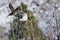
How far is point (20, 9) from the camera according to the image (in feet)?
6.88

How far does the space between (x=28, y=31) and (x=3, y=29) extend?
25cm

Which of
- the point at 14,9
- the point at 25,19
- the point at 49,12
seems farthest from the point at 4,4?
the point at 49,12

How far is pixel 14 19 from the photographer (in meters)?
2.06

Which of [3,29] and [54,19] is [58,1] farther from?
[3,29]

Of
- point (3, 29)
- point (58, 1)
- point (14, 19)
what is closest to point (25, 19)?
point (14, 19)

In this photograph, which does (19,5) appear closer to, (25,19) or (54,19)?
(25,19)

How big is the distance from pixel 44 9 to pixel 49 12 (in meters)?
0.06

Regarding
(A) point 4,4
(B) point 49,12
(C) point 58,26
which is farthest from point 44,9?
(A) point 4,4

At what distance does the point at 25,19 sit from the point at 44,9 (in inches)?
10.9

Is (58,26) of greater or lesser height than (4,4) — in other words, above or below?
below

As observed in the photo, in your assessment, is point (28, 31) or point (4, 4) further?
point (4, 4)

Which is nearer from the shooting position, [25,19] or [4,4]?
[25,19]

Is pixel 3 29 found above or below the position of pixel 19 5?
below

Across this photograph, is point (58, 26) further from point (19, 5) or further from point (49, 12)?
point (19, 5)
